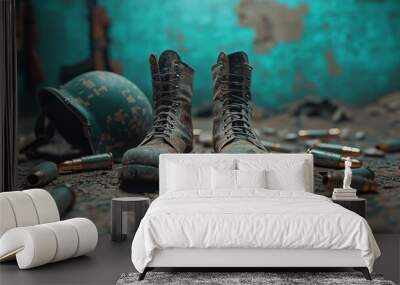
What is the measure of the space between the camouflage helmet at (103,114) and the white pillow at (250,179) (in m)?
1.54

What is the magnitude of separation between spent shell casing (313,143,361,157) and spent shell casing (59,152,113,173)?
247cm

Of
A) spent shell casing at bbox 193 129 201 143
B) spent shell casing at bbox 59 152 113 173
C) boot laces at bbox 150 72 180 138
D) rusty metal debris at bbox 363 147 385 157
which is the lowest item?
spent shell casing at bbox 59 152 113 173

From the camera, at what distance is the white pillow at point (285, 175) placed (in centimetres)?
685

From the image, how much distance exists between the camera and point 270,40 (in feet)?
25.4

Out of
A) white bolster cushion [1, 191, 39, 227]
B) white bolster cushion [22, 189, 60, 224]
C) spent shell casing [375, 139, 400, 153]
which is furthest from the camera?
spent shell casing [375, 139, 400, 153]

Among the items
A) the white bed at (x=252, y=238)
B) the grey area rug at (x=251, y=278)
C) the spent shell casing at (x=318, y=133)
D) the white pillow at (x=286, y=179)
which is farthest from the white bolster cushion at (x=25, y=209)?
the spent shell casing at (x=318, y=133)

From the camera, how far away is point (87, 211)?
7.69 meters

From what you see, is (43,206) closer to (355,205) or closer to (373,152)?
(355,205)

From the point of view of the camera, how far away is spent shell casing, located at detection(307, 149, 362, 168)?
763 cm

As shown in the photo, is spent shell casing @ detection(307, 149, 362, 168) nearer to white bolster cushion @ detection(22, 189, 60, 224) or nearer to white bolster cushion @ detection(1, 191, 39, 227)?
white bolster cushion @ detection(22, 189, 60, 224)

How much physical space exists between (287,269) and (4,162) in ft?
12.0

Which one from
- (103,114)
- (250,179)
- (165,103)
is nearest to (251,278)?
(250,179)

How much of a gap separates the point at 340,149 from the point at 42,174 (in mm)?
3568

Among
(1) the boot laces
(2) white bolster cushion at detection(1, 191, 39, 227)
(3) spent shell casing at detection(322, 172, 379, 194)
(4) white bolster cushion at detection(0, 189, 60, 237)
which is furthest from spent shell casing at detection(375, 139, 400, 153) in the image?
(2) white bolster cushion at detection(1, 191, 39, 227)
